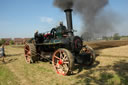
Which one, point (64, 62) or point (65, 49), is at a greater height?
point (65, 49)

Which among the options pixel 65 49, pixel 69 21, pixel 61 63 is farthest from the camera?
pixel 69 21

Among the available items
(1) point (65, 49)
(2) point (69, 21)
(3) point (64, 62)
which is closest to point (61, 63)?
(3) point (64, 62)

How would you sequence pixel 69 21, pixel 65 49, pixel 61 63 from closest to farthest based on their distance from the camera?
pixel 65 49 → pixel 61 63 → pixel 69 21

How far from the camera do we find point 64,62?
5.25 meters

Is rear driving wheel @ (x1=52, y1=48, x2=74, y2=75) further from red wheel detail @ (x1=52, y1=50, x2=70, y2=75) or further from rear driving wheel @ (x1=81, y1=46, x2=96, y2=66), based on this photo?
rear driving wheel @ (x1=81, y1=46, x2=96, y2=66)

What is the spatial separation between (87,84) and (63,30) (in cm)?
315

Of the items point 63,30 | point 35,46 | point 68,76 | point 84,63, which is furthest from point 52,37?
point 68,76

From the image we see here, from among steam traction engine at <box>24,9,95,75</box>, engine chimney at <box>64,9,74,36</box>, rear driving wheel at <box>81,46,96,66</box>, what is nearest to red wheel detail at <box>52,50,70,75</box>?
steam traction engine at <box>24,9,95,75</box>

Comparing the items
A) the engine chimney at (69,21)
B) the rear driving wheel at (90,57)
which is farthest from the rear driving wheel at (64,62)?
the rear driving wheel at (90,57)

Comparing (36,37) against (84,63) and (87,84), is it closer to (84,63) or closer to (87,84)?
(84,63)

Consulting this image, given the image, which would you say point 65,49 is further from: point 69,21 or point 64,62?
point 69,21

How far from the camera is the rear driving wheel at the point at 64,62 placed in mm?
4847

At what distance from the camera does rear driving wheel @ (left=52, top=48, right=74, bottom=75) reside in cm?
485

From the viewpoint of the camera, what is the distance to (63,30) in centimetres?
639
